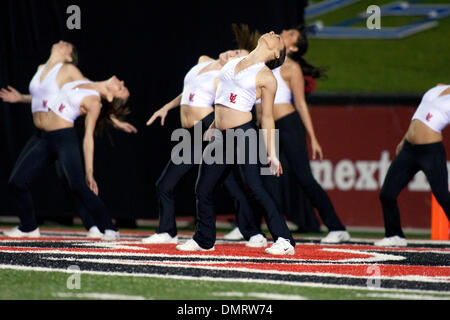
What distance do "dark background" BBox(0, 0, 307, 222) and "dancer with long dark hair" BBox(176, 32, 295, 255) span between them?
438 cm

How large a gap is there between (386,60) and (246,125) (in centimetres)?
1656

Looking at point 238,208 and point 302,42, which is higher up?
point 302,42

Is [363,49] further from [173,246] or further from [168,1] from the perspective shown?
[173,246]

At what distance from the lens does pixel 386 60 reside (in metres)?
23.7

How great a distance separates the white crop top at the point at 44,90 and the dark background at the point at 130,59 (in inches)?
102

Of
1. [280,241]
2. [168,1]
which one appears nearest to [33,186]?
[168,1]

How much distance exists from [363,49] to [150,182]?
43.2 ft

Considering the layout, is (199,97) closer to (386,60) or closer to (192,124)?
(192,124)

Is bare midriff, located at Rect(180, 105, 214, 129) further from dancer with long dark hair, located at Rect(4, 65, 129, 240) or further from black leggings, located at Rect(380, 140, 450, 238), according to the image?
black leggings, located at Rect(380, 140, 450, 238)

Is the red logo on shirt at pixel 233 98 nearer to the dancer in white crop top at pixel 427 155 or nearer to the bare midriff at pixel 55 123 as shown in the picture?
A: the dancer in white crop top at pixel 427 155

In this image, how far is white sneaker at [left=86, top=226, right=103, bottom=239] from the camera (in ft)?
32.6

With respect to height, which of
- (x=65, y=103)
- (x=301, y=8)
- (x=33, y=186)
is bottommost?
(x=33, y=186)

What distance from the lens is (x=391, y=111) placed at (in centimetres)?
1265
